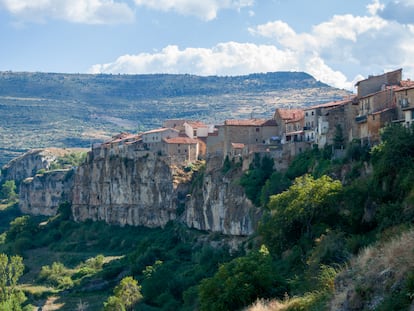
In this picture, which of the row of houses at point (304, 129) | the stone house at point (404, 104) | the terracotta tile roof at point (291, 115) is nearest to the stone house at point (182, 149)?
the row of houses at point (304, 129)

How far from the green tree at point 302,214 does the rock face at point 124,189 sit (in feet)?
133

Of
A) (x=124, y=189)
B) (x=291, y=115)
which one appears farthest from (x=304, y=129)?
(x=124, y=189)

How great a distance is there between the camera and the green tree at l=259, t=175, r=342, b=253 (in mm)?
35531

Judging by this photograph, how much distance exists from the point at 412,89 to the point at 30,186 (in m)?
83.8

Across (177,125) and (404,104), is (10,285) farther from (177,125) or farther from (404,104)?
(404,104)

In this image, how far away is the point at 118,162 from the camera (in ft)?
292

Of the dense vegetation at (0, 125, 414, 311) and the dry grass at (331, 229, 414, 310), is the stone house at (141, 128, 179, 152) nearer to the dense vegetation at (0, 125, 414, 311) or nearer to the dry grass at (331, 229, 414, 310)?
the dense vegetation at (0, 125, 414, 311)

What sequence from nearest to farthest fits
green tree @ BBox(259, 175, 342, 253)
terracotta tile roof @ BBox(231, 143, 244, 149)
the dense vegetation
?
the dense vegetation → green tree @ BBox(259, 175, 342, 253) → terracotta tile roof @ BBox(231, 143, 244, 149)

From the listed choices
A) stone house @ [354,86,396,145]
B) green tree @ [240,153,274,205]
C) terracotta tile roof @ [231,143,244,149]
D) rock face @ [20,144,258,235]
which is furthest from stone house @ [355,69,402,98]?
terracotta tile roof @ [231,143,244,149]

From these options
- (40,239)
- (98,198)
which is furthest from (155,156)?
(40,239)

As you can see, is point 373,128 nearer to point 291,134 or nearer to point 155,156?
point 291,134

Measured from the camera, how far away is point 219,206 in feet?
211

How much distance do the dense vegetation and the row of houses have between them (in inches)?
69.8

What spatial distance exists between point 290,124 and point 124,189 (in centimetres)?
2946
